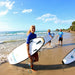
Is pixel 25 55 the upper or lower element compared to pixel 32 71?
upper

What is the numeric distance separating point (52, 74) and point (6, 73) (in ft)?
5.82

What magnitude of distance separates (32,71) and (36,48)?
0.93 m

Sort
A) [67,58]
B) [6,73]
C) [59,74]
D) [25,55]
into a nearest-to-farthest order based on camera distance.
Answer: [59,74] < [6,73] < [25,55] < [67,58]

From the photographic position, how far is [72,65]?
3.07m

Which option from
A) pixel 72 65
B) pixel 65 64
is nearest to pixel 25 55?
pixel 65 64

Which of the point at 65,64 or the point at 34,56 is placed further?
the point at 65,64

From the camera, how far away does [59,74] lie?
252 centimetres

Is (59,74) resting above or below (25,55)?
below

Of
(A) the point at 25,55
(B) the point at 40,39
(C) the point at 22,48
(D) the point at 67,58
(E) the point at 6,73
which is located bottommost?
(E) the point at 6,73

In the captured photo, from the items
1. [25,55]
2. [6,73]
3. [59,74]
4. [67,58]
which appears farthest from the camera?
[67,58]

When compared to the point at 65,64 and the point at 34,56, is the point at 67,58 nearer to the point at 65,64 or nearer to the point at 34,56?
the point at 65,64

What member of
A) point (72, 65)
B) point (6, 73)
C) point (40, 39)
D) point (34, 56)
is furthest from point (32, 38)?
point (72, 65)

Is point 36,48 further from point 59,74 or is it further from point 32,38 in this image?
point 59,74

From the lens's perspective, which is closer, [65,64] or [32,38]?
[32,38]
